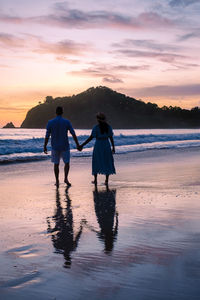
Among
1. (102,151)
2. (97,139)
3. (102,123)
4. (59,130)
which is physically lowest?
(102,151)

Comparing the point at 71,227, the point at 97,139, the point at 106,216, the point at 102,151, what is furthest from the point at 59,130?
the point at 71,227

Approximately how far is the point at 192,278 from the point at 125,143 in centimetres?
2886

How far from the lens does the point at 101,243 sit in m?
4.25

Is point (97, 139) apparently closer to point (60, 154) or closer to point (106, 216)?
point (60, 154)

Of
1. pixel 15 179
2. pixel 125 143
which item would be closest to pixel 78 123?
pixel 125 143

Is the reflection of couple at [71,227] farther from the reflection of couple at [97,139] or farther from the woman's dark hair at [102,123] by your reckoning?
the woman's dark hair at [102,123]

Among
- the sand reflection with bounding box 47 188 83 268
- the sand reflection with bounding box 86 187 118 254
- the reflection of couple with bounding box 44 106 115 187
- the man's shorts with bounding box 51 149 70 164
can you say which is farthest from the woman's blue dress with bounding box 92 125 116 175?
the sand reflection with bounding box 47 188 83 268

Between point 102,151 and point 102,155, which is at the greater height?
point 102,151

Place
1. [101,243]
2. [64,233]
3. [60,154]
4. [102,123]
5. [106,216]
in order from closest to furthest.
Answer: [101,243]
[64,233]
[106,216]
[102,123]
[60,154]

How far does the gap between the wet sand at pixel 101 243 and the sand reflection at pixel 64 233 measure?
0.01 metres

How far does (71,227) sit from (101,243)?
2.95 ft

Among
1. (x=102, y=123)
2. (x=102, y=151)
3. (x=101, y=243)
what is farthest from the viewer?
(x=102, y=151)

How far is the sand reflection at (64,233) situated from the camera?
4001mm

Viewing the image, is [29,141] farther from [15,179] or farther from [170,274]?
[170,274]
